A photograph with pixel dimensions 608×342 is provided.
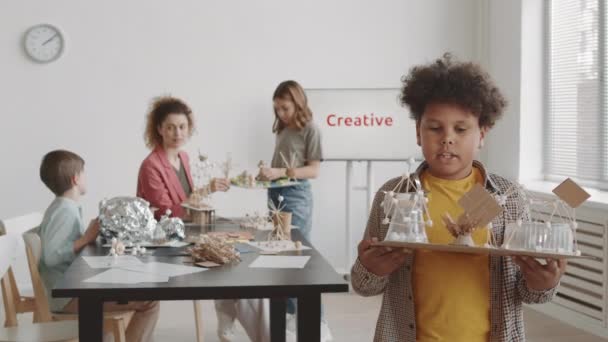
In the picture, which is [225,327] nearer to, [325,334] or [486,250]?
[325,334]

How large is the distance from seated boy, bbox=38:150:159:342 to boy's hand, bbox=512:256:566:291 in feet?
6.26

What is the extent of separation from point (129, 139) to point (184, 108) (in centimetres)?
166

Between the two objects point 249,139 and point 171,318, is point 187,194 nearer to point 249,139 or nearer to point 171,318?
point 171,318

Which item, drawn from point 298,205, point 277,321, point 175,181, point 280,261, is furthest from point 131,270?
point 298,205

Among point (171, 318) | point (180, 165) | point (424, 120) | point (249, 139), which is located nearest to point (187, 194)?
point (180, 165)

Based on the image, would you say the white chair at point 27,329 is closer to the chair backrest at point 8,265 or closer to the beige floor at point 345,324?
the chair backrest at point 8,265

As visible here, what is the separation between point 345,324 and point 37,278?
211 centimetres

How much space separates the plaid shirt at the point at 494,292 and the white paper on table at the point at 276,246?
43.1 inches

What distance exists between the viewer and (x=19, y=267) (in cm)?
532

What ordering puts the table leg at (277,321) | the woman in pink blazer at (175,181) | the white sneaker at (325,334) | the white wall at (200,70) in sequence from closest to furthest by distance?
the table leg at (277,321), the woman in pink blazer at (175,181), the white sneaker at (325,334), the white wall at (200,70)

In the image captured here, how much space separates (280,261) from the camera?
2.56 meters

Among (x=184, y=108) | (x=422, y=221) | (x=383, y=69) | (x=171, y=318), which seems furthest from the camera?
(x=383, y=69)

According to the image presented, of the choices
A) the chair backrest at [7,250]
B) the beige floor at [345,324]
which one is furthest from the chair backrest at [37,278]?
the beige floor at [345,324]

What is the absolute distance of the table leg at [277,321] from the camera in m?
3.27
